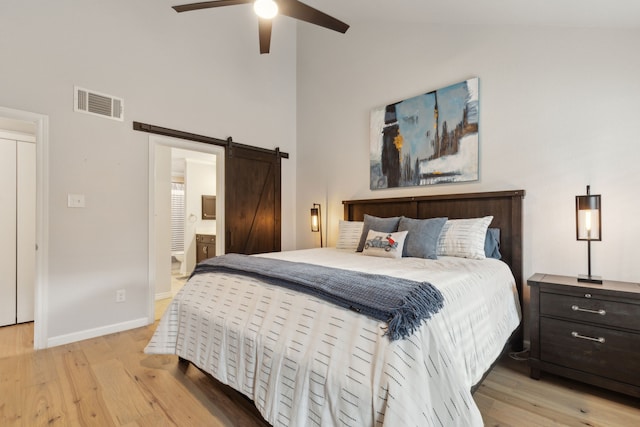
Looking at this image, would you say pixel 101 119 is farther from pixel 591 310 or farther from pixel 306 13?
pixel 591 310

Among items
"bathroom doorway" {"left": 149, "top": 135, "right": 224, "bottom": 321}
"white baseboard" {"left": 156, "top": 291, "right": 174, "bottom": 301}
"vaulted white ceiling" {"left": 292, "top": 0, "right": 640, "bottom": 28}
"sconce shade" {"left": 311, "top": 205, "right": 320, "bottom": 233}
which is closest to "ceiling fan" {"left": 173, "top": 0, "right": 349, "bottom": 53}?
"vaulted white ceiling" {"left": 292, "top": 0, "right": 640, "bottom": 28}

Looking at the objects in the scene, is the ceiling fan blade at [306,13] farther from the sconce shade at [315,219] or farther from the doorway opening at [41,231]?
the sconce shade at [315,219]

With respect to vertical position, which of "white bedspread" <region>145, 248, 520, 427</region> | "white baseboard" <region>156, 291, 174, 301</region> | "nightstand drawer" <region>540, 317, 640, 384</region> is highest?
"white bedspread" <region>145, 248, 520, 427</region>

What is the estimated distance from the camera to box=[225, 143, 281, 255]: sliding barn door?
158 inches

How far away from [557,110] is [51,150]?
4.29 m

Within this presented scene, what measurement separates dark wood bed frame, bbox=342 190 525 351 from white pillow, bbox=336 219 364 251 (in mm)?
388

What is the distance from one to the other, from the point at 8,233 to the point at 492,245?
4.78 m

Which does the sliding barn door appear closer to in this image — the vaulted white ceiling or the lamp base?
the vaulted white ceiling

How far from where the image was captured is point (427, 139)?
3.24m

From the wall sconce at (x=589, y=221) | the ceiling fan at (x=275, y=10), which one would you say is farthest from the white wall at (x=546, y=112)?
the ceiling fan at (x=275, y=10)

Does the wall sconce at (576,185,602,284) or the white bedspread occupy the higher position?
the wall sconce at (576,185,602,284)

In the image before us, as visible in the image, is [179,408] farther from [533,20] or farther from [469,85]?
[533,20]

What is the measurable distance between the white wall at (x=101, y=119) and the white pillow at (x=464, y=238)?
2.92 meters

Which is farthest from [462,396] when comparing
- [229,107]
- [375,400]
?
[229,107]
